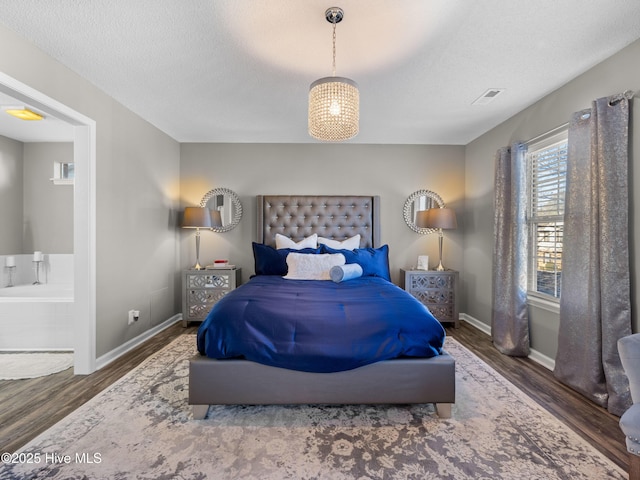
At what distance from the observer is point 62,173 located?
4.36 metres

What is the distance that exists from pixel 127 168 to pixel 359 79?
2513 millimetres

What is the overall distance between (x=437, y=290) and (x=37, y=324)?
447 cm

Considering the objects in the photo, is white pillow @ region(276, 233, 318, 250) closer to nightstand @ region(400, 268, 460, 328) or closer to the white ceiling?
nightstand @ region(400, 268, 460, 328)

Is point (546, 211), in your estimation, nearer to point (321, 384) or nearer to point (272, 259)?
point (321, 384)

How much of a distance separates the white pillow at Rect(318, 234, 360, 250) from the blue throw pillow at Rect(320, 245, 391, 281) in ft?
0.77

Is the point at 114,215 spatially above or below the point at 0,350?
above

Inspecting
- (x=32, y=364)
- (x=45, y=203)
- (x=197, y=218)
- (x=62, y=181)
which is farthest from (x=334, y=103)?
(x=45, y=203)

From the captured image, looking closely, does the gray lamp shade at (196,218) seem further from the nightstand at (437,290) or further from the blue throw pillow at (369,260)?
the nightstand at (437,290)

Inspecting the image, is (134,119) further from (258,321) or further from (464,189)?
(464,189)

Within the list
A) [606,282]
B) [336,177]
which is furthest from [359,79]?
[606,282]

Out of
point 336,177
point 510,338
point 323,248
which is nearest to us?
point 510,338

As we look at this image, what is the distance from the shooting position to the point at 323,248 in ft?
13.1

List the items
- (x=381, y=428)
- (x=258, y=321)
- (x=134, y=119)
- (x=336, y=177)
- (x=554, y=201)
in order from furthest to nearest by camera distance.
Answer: (x=336, y=177)
(x=134, y=119)
(x=554, y=201)
(x=258, y=321)
(x=381, y=428)

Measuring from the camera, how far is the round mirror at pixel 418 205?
4.59 meters
